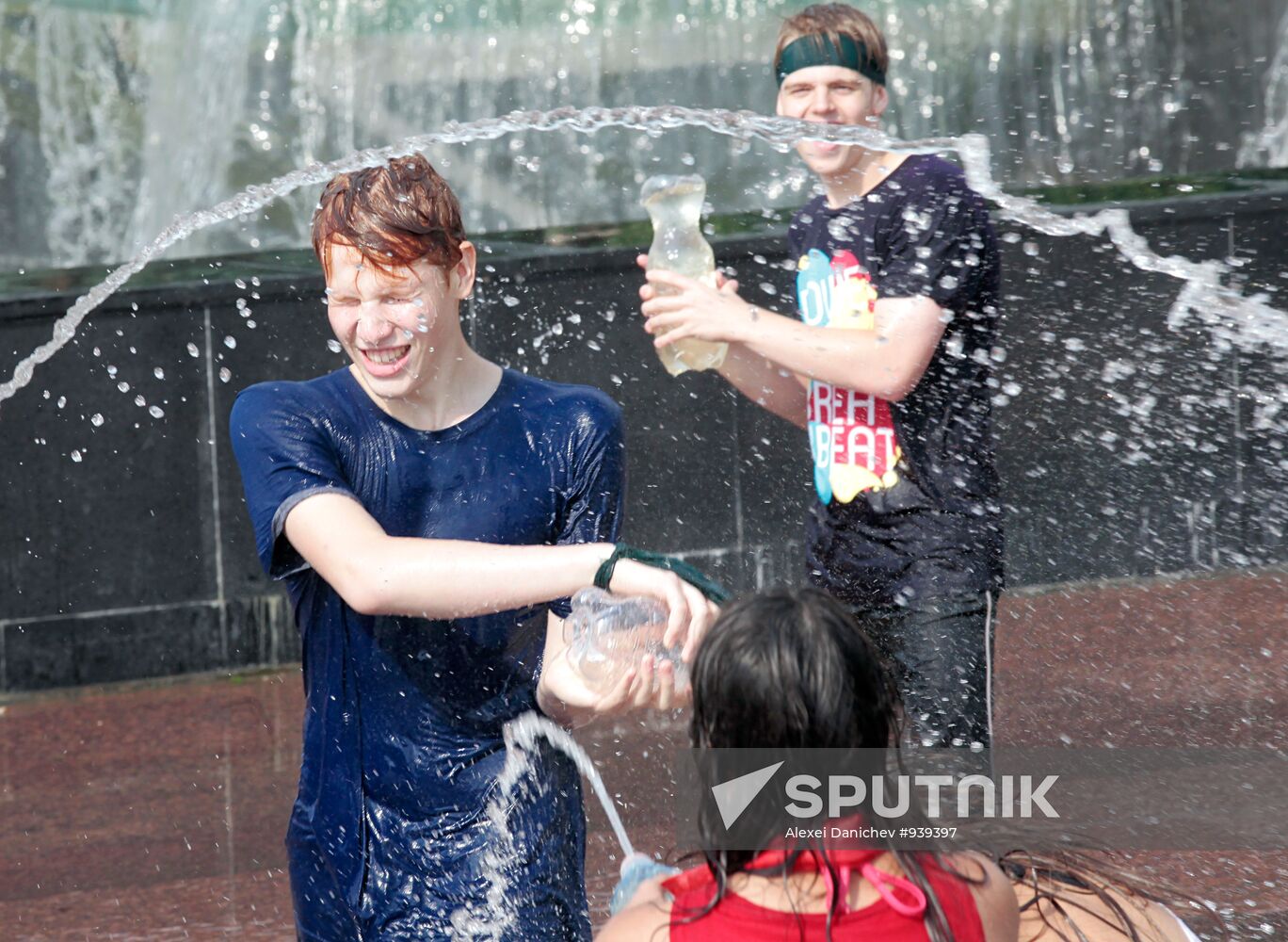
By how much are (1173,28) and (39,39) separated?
6492 millimetres

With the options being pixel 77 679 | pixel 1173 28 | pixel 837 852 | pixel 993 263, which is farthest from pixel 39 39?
pixel 837 852

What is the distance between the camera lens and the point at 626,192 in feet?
30.2

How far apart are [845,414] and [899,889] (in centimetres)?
168

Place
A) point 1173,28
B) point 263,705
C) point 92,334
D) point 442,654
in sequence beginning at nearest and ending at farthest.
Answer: point 442,654 → point 263,705 → point 92,334 → point 1173,28

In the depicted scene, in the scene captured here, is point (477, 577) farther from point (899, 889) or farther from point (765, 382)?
point (765, 382)

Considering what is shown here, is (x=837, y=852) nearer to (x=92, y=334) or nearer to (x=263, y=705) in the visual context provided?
(x=263, y=705)

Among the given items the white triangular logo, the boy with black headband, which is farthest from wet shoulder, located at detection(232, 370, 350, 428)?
the white triangular logo

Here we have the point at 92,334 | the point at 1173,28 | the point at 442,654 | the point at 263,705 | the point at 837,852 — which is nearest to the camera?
the point at 837,852

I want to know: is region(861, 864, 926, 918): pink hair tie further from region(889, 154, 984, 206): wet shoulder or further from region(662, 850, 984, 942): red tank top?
region(889, 154, 984, 206): wet shoulder

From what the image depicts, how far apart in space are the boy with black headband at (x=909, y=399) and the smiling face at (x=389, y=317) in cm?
79

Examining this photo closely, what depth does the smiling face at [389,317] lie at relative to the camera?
246cm

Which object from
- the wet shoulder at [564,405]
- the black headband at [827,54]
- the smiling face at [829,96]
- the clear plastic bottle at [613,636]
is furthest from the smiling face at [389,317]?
the black headband at [827,54]

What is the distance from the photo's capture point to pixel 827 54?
3564 mm

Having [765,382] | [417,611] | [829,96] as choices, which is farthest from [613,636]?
[829,96]
